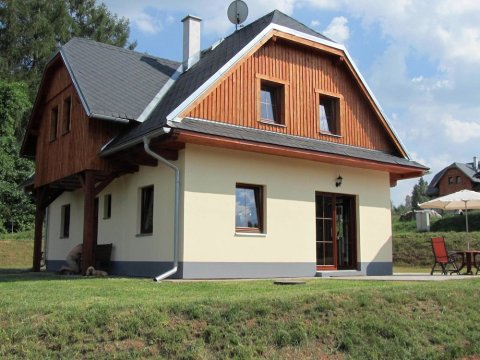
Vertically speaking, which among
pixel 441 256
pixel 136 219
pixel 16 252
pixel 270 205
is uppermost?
pixel 270 205

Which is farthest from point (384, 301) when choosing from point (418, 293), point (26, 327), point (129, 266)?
point (129, 266)

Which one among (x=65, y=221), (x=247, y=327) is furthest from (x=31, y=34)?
(x=247, y=327)

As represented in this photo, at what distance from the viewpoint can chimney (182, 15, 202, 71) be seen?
1656 centimetres

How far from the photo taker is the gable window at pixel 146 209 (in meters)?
13.6

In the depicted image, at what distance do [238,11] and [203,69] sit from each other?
3.91m

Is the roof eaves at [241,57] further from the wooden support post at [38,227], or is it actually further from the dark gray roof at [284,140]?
the wooden support post at [38,227]

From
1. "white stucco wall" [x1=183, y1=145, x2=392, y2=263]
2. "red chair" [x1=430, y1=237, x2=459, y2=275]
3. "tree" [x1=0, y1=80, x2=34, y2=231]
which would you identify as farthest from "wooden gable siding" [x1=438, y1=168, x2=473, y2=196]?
"red chair" [x1=430, y1=237, x2=459, y2=275]

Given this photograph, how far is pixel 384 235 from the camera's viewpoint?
15930 millimetres

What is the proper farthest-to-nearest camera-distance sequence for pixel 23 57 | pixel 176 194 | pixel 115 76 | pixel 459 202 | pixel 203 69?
pixel 23 57, pixel 459 202, pixel 115 76, pixel 203 69, pixel 176 194

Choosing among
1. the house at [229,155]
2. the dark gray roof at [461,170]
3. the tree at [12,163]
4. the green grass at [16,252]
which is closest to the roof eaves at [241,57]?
the house at [229,155]

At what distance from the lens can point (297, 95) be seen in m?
14.7

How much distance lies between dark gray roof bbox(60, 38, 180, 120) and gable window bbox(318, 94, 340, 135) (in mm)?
4402

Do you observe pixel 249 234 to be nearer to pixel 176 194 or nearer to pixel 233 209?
pixel 233 209

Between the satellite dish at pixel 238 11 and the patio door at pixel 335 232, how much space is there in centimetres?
636
